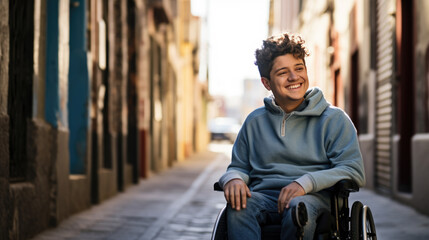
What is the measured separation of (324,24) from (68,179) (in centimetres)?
1252

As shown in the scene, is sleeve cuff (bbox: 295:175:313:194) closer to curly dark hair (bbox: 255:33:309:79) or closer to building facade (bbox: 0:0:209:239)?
curly dark hair (bbox: 255:33:309:79)

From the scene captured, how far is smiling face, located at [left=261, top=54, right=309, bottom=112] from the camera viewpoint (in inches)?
151

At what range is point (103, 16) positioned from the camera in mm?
11594

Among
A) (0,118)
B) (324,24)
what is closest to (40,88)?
(0,118)

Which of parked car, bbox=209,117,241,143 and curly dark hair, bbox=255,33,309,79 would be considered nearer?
curly dark hair, bbox=255,33,309,79

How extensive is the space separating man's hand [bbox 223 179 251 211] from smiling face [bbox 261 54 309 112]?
21.0 inches

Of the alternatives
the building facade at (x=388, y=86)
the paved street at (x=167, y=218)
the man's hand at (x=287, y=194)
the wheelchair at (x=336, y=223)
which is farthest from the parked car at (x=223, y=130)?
the man's hand at (x=287, y=194)

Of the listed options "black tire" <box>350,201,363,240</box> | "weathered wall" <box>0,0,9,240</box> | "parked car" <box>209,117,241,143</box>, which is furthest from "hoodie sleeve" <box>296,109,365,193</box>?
"parked car" <box>209,117,241,143</box>

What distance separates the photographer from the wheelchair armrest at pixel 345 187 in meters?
3.65

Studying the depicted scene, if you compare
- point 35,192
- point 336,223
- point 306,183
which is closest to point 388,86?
point 35,192

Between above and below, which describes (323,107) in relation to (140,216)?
above

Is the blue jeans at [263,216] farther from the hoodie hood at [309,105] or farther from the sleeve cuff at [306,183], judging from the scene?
the hoodie hood at [309,105]

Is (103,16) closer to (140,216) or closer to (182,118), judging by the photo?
(140,216)

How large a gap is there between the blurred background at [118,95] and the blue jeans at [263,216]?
1421 mm
